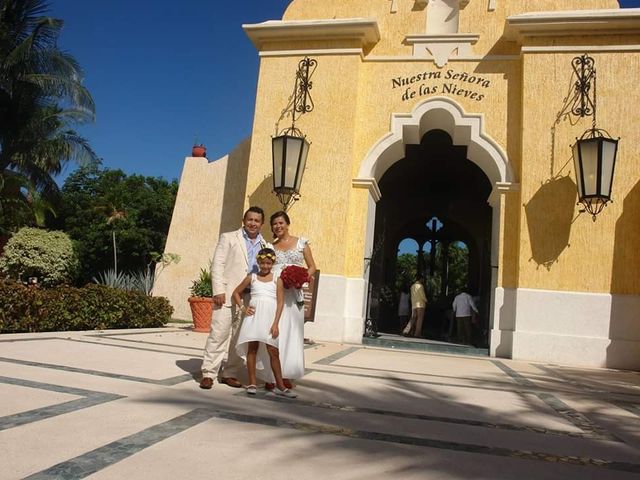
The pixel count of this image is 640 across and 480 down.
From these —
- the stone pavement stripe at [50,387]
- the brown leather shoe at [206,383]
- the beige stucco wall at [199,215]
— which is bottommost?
the stone pavement stripe at [50,387]

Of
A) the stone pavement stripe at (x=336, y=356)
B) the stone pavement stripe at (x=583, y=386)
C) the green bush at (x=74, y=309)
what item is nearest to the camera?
the stone pavement stripe at (x=583, y=386)

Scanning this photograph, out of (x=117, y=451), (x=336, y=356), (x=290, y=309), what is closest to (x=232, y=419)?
(x=117, y=451)

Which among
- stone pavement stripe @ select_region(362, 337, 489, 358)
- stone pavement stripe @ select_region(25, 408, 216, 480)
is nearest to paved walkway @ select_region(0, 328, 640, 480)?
stone pavement stripe @ select_region(25, 408, 216, 480)

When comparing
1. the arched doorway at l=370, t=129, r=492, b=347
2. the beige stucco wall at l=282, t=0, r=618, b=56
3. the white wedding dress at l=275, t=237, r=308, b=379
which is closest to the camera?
the white wedding dress at l=275, t=237, r=308, b=379

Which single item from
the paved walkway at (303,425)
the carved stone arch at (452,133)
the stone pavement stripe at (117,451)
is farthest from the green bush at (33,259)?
the stone pavement stripe at (117,451)

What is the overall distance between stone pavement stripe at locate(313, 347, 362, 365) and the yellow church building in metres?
1.00

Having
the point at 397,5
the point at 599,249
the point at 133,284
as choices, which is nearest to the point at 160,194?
the point at 133,284

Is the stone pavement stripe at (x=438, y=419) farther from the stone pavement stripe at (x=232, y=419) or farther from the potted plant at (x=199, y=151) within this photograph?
the potted plant at (x=199, y=151)

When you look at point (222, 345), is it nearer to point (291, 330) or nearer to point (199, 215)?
point (291, 330)

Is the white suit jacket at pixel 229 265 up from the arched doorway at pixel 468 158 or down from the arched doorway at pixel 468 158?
down

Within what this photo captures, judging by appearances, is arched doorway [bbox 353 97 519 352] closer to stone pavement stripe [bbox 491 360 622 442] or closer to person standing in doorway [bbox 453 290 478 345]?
person standing in doorway [bbox 453 290 478 345]

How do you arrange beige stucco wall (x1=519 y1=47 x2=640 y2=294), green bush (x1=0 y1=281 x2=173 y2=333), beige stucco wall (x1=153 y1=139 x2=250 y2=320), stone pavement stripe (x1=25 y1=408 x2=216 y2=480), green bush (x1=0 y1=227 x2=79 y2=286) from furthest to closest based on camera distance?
1. green bush (x1=0 y1=227 x2=79 y2=286)
2. beige stucco wall (x1=153 y1=139 x2=250 y2=320)
3. beige stucco wall (x1=519 y1=47 x2=640 y2=294)
4. green bush (x1=0 y1=281 x2=173 y2=333)
5. stone pavement stripe (x1=25 y1=408 x2=216 y2=480)

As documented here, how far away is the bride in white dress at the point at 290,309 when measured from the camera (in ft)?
15.5

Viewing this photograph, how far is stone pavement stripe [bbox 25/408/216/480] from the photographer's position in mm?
2395
